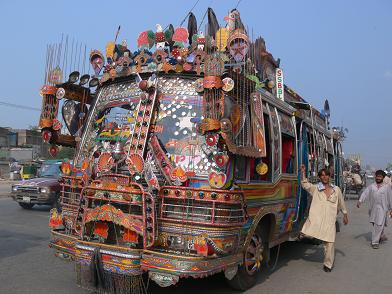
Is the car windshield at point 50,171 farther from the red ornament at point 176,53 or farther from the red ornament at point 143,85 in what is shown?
the red ornament at point 176,53

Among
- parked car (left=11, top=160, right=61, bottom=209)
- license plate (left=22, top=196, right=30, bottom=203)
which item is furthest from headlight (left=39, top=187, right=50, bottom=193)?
license plate (left=22, top=196, right=30, bottom=203)

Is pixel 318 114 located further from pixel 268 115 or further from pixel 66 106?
pixel 66 106

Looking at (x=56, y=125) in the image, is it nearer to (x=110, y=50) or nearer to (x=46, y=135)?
(x=46, y=135)

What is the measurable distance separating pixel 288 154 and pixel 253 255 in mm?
2144

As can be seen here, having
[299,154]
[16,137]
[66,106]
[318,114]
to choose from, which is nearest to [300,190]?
[299,154]

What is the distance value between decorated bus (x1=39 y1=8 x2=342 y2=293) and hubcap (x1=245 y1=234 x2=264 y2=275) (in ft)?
0.05

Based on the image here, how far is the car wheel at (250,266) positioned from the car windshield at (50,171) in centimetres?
1108

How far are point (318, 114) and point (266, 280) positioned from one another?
17.9ft

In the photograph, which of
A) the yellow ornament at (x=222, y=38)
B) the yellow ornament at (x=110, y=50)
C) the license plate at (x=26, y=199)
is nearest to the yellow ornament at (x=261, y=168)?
the yellow ornament at (x=222, y=38)

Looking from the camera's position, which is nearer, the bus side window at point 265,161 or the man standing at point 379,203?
the bus side window at point 265,161

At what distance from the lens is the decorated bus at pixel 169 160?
438 centimetres

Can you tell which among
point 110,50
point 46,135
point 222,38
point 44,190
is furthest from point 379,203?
point 44,190

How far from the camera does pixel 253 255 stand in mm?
5664

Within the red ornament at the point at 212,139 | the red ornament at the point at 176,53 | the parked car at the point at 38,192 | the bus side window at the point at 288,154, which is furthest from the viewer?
the parked car at the point at 38,192
